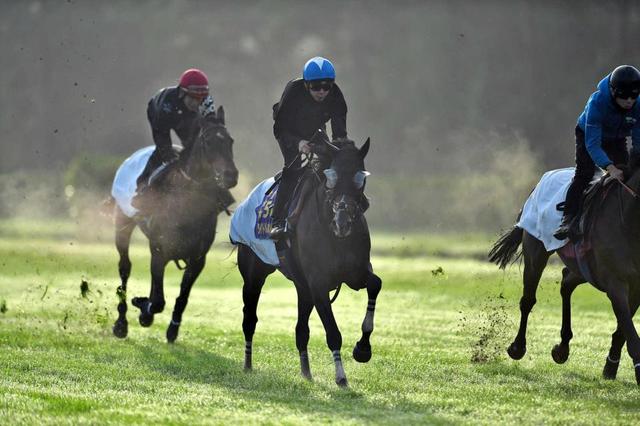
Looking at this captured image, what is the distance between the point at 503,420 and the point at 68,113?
90568mm

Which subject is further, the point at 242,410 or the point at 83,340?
the point at 83,340

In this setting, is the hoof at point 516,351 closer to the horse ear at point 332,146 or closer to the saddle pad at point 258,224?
the saddle pad at point 258,224

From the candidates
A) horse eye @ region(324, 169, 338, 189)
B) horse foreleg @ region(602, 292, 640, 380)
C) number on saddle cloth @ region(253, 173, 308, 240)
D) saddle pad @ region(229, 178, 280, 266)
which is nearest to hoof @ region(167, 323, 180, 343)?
saddle pad @ region(229, 178, 280, 266)

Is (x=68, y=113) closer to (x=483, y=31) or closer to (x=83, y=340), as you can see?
(x=483, y=31)

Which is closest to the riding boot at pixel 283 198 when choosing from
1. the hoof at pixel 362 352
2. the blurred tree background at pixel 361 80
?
the hoof at pixel 362 352

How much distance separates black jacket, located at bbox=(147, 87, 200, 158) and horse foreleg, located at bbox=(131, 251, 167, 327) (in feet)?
5.15

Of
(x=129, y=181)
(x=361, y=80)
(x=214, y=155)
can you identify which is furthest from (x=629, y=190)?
(x=361, y=80)

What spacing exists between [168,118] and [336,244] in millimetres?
5749

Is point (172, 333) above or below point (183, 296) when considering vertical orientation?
below

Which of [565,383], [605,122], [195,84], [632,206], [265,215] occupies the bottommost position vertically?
[565,383]

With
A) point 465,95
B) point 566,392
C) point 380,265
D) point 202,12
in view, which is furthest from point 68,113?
point 566,392

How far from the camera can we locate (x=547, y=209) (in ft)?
45.4

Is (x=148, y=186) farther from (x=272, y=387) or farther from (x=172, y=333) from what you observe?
(x=272, y=387)

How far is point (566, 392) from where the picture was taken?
1196cm
